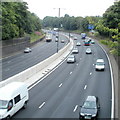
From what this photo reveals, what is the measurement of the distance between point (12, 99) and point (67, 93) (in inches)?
354

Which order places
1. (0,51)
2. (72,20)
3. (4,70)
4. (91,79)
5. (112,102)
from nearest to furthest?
(112,102)
(91,79)
(4,70)
(0,51)
(72,20)

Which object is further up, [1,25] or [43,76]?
[1,25]

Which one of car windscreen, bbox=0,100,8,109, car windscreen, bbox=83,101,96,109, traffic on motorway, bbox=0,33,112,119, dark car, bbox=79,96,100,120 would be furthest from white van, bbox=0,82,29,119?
car windscreen, bbox=83,101,96,109

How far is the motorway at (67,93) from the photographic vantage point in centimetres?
2139

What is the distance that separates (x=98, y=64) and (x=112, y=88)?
45.7 ft

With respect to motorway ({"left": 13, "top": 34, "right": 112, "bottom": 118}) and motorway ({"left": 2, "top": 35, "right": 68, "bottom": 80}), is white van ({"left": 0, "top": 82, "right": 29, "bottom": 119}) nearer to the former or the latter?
motorway ({"left": 13, "top": 34, "right": 112, "bottom": 118})

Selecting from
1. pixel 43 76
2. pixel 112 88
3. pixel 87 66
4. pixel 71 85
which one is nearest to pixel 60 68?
pixel 87 66

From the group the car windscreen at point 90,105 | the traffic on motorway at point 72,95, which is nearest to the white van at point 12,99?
the traffic on motorway at point 72,95

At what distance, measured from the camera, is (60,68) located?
44.5 m

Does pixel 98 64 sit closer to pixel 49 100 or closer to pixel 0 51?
pixel 49 100

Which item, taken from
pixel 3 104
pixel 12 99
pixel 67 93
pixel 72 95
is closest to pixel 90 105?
pixel 12 99

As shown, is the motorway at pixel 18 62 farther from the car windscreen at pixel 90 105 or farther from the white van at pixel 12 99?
the car windscreen at pixel 90 105

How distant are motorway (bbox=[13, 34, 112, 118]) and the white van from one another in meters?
0.81

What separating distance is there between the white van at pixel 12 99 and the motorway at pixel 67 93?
0.81 meters
